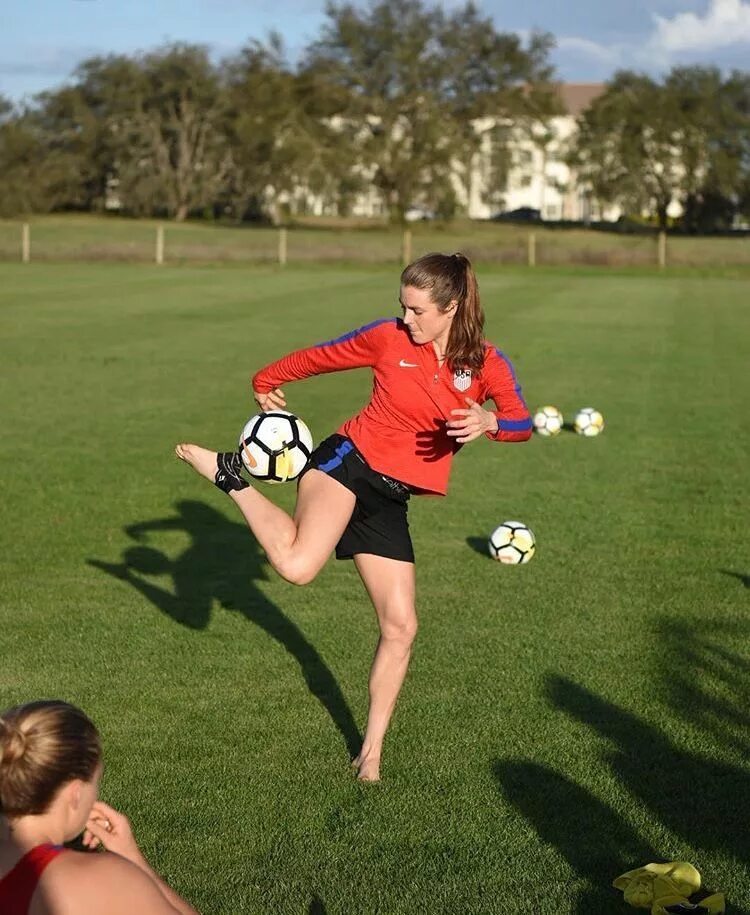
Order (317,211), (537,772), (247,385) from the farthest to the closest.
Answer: (317,211) < (247,385) < (537,772)

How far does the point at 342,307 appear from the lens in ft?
103

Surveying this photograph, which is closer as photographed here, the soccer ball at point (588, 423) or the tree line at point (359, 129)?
the soccer ball at point (588, 423)

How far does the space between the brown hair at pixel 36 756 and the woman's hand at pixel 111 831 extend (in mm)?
407

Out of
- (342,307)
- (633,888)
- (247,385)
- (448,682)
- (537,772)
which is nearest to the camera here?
(633,888)

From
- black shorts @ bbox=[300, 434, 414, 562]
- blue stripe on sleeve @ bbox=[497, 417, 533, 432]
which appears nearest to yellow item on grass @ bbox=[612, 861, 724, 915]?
black shorts @ bbox=[300, 434, 414, 562]

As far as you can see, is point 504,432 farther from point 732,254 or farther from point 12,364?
point 732,254

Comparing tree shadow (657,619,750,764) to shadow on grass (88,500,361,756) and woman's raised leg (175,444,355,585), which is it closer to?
shadow on grass (88,500,361,756)

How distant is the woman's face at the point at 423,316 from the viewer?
18.0 ft

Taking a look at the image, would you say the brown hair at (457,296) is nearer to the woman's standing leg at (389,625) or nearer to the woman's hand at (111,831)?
the woman's standing leg at (389,625)

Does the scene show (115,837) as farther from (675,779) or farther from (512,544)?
(512,544)

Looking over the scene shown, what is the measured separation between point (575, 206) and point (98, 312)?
406 feet

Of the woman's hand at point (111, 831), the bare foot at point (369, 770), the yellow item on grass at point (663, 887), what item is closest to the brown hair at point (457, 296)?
the bare foot at point (369, 770)

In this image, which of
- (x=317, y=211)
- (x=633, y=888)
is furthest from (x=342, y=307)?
(x=317, y=211)

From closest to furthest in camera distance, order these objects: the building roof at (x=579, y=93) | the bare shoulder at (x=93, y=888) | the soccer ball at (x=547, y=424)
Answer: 1. the bare shoulder at (x=93, y=888)
2. the soccer ball at (x=547, y=424)
3. the building roof at (x=579, y=93)
